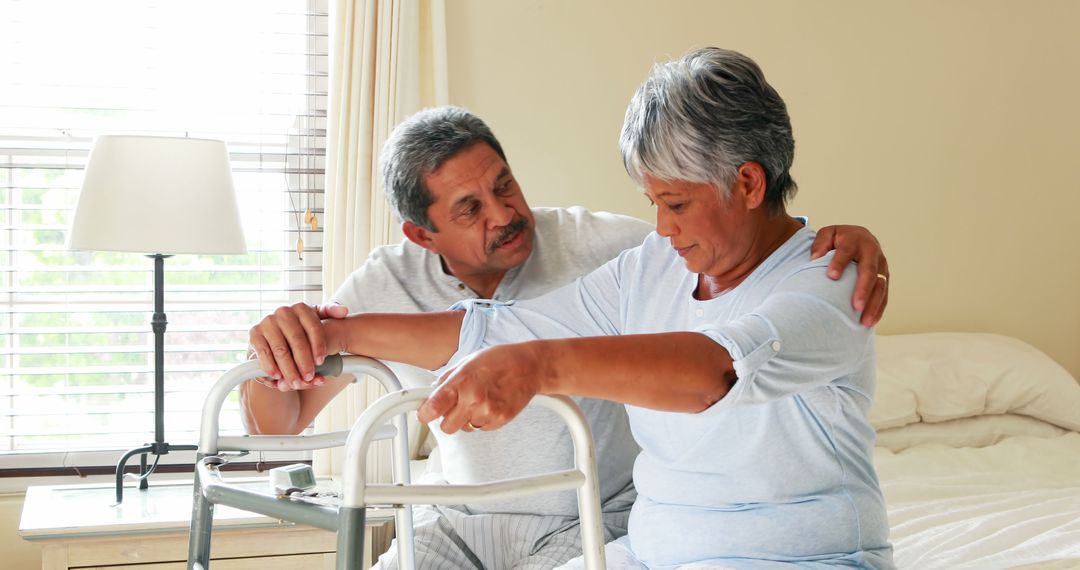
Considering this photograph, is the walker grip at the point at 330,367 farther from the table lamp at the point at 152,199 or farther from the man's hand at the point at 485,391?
the table lamp at the point at 152,199

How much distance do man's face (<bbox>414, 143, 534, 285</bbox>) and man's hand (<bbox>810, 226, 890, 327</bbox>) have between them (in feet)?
Result: 2.19

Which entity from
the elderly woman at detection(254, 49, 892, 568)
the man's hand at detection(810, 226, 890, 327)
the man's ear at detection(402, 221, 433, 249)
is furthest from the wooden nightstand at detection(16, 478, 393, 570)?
the man's hand at detection(810, 226, 890, 327)

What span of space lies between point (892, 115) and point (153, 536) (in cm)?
251

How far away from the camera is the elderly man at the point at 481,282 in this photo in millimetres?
1800

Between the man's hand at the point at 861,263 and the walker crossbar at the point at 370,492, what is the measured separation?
0.39 m

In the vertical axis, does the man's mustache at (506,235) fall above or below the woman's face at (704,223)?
below

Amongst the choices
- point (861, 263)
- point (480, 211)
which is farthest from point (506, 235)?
point (861, 263)

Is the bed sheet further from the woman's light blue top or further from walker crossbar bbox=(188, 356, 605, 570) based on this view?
walker crossbar bbox=(188, 356, 605, 570)

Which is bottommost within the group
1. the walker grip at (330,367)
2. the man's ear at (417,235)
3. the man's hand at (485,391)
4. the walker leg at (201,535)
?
the walker leg at (201,535)

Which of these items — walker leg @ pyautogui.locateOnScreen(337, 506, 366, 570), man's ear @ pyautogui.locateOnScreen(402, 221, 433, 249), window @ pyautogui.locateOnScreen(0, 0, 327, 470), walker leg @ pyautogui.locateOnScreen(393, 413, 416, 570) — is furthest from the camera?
window @ pyautogui.locateOnScreen(0, 0, 327, 470)

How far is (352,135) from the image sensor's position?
2.82 metres

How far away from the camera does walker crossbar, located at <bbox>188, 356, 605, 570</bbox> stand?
94 centimetres

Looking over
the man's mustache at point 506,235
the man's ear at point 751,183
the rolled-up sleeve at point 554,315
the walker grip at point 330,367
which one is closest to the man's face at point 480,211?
the man's mustache at point 506,235

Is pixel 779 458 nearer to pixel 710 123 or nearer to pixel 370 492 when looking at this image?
pixel 710 123
